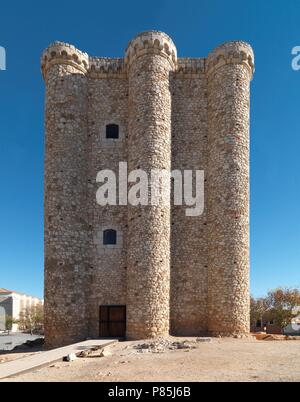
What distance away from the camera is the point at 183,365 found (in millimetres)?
10773

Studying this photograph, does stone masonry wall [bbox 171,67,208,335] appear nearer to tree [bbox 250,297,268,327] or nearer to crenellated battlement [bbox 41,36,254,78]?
crenellated battlement [bbox 41,36,254,78]

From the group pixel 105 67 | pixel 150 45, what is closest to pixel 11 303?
pixel 105 67

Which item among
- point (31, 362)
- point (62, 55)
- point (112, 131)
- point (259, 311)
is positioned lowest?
point (259, 311)

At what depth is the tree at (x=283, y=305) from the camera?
33.9 meters

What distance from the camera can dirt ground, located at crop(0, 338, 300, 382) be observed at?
363 inches

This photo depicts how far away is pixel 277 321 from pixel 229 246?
63.2 feet

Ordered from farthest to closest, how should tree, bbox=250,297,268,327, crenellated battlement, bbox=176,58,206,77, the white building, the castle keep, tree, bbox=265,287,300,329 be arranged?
the white building < tree, bbox=250,297,268,327 < tree, bbox=265,287,300,329 < crenellated battlement, bbox=176,58,206,77 < the castle keep

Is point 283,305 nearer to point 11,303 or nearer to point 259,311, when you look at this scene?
point 259,311

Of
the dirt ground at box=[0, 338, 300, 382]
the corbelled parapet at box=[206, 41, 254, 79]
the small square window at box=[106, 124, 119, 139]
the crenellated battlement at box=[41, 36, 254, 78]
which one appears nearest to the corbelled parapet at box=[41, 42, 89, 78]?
the crenellated battlement at box=[41, 36, 254, 78]

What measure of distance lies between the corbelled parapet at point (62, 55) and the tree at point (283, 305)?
27.3 meters

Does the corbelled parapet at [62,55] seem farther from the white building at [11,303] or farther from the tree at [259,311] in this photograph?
the white building at [11,303]

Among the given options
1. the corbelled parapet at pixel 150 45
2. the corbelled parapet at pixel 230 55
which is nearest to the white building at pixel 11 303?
the corbelled parapet at pixel 150 45

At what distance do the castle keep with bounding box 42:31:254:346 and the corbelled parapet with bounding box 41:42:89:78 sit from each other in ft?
0.17

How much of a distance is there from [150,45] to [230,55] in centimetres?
432
